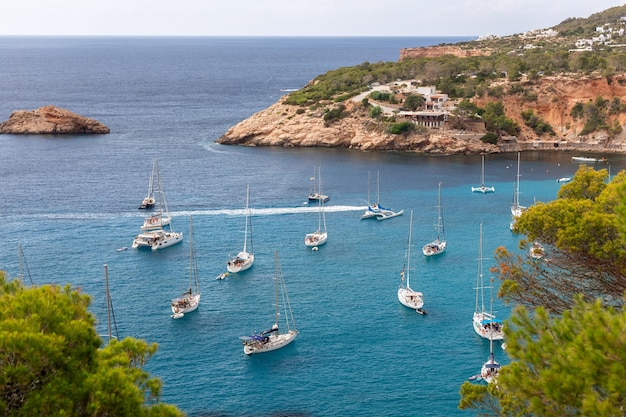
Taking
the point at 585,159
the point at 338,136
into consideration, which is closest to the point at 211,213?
the point at 338,136

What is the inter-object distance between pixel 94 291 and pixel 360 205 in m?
25.6

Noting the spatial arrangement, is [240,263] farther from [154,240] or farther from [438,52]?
[438,52]

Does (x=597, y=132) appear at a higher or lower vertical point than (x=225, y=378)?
higher

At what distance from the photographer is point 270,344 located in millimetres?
35188

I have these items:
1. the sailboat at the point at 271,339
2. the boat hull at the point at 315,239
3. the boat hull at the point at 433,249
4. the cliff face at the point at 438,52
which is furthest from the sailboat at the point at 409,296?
the cliff face at the point at 438,52

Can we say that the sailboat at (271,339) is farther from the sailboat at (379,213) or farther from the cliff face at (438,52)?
the cliff face at (438,52)

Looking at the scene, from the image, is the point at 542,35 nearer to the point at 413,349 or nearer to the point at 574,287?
the point at 413,349

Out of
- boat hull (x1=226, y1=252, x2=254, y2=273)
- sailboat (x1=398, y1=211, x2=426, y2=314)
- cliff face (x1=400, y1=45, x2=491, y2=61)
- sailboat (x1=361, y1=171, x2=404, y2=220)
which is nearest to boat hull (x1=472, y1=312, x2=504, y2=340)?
sailboat (x1=398, y1=211, x2=426, y2=314)

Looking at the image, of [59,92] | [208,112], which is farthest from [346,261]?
[59,92]

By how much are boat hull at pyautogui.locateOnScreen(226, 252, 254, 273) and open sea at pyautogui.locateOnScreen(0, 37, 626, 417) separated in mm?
504

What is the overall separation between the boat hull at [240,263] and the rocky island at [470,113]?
137 ft

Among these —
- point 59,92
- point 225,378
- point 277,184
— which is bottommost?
point 225,378

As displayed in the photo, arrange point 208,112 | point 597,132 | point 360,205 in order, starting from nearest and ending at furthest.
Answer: point 360,205
point 597,132
point 208,112

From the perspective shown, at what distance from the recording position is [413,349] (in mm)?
35281
